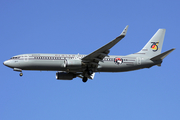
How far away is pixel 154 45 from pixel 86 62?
Answer: 47.1ft

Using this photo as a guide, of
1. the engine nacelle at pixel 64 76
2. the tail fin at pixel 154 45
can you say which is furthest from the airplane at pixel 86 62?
the tail fin at pixel 154 45

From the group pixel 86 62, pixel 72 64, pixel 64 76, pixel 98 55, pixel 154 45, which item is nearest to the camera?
pixel 72 64

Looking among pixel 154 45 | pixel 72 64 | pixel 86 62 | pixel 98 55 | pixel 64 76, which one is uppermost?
pixel 154 45

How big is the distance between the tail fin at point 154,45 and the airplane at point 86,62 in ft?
0.95

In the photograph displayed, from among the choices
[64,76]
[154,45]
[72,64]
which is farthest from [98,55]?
[154,45]

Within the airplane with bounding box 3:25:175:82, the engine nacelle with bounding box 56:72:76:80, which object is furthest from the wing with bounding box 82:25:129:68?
the engine nacelle with bounding box 56:72:76:80

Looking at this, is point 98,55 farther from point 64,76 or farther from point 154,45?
point 154,45

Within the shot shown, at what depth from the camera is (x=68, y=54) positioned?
5447cm

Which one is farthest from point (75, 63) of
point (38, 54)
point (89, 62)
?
point (38, 54)

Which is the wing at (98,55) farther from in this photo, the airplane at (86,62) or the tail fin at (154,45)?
the tail fin at (154,45)

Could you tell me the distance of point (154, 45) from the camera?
5984 cm

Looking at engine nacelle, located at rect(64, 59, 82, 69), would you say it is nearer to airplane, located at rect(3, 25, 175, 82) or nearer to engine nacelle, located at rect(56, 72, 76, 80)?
airplane, located at rect(3, 25, 175, 82)

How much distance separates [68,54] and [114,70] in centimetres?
826

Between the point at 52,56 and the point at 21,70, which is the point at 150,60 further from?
the point at 21,70
